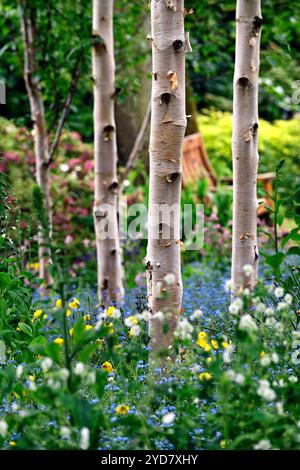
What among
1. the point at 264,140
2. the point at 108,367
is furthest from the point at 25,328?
the point at 264,140

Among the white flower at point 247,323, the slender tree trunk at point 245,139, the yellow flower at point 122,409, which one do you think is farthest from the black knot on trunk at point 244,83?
the yellow flower at point 122,409

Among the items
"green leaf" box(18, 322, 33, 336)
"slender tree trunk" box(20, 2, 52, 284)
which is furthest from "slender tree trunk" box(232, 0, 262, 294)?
"slender tree trunk" box(20, 2, 52, 284)

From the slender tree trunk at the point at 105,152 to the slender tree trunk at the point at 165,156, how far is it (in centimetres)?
155

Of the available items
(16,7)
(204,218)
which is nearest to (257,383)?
(16,7)

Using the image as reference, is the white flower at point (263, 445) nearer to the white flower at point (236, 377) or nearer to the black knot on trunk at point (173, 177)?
the white flower at point (236, 377)

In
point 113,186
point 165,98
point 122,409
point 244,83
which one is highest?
point 244,83

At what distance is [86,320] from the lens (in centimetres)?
407

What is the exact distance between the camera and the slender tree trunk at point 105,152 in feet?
16.2

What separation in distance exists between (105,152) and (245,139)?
1.19m

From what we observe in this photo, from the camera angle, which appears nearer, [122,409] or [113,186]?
[122,409]

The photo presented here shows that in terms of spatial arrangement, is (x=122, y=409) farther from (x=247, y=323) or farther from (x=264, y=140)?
(x=264, y=140)

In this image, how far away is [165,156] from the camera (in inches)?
133

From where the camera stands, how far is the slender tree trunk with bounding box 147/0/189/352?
332 cm

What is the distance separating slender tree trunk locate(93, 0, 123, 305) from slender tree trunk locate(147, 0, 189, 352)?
155 cm
